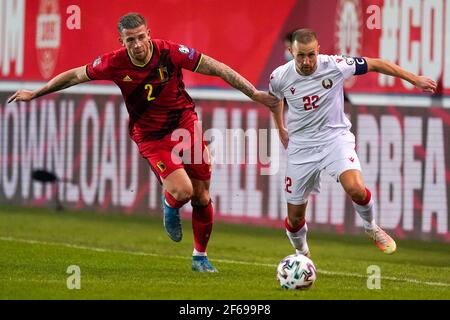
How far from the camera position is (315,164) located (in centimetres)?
1085

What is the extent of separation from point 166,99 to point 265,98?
89 cm

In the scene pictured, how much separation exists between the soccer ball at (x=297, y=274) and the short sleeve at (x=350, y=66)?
2039 mm

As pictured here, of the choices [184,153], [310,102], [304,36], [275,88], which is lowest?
[184,153]

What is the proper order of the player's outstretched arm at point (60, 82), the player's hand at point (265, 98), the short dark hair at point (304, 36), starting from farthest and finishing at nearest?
the player's outstretched arm at point (60, 82) < the player's hand at point (265, 98) < the short dark hair at point (304, 36)

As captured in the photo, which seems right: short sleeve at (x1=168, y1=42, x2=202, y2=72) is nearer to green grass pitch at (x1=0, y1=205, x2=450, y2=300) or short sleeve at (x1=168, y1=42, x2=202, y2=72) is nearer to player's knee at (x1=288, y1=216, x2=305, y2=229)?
player's knee at (x1=288, y1=216, x2=305, y2=229)

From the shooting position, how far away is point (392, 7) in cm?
1508

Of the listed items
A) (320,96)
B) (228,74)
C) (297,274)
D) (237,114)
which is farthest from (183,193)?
(237,114)

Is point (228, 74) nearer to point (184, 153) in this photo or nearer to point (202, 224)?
→ point (184, 153)

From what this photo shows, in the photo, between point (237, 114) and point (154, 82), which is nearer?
point (154, 82)

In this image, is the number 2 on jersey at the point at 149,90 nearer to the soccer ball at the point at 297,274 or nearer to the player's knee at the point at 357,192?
the player's knee at the point at 357,192

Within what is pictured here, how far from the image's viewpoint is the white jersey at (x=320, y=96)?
10.8m

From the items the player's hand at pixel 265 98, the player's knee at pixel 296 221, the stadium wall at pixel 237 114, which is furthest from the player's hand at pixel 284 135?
the stadium wall at pixel 237 114
